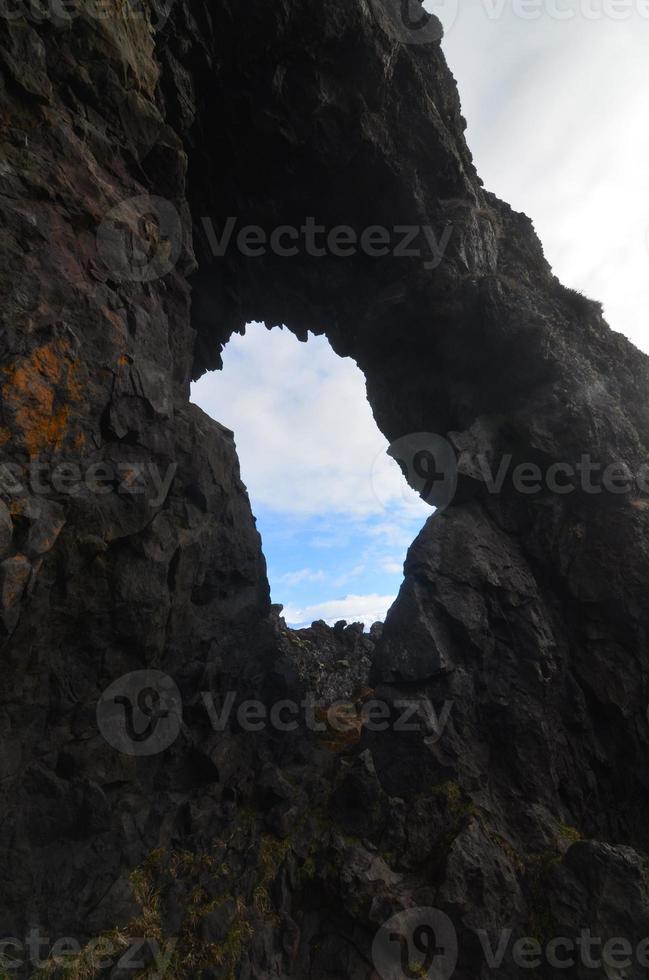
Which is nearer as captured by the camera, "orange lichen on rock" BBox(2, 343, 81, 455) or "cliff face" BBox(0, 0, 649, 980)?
"orange lichen on rock" BBox(2, 343, 81, 455)

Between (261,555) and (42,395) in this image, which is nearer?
(42,395)

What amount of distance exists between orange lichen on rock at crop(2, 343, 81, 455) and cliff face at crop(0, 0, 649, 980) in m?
0.06

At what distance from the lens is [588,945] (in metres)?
12.2

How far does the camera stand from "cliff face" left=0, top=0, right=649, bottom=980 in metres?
11.5

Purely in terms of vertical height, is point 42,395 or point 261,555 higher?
point 42,395

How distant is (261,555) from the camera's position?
19.8m

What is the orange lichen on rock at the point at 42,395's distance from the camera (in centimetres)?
1009

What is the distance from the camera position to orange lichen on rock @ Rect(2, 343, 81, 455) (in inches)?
397

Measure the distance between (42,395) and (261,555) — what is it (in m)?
A: 10.8

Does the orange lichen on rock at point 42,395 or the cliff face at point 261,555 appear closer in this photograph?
the orange lichen on rock at point 42,395

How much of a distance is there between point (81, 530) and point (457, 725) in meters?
12.7

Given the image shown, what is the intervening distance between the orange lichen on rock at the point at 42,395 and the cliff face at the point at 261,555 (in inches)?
2.3

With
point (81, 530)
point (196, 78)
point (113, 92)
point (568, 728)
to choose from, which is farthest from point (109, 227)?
point (568, 728)

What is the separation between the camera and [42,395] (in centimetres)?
1062
